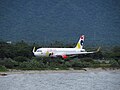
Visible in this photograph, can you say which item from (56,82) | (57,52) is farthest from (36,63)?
(57,52)

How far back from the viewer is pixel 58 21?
13138 centimetres

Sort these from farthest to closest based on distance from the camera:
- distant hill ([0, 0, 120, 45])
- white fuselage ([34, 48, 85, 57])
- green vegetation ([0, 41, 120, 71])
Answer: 1. distant hill ([0, 0, 120, 45])
2. white fuselage ([34, 48, 85, 57])
3. green vegetation ([0, 41, 120, 71])

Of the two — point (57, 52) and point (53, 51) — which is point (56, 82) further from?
point (57, 52)

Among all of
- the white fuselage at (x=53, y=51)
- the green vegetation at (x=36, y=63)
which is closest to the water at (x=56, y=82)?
the green vegetation at (x=36, y=63)

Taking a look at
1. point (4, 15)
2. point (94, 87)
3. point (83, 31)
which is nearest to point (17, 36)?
point (83, 31)

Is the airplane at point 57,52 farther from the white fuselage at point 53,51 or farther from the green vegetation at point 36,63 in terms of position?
the green vegetation at point 36,63

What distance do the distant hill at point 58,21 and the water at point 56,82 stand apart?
58.9 m

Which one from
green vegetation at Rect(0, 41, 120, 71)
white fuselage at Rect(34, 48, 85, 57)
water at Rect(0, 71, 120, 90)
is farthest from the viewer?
white fuselage at Rect(34, 48, 85, 57)

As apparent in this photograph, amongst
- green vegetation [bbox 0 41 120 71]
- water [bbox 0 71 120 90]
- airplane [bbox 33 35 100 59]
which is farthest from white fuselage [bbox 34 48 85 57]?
water [bbox 0 71 120 90]

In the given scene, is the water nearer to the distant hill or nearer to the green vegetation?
the green vegetation

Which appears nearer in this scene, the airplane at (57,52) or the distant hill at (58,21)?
the airplane at (57,52)

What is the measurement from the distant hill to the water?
58.9m

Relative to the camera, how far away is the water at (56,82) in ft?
83.9

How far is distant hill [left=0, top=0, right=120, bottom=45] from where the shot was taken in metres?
108
